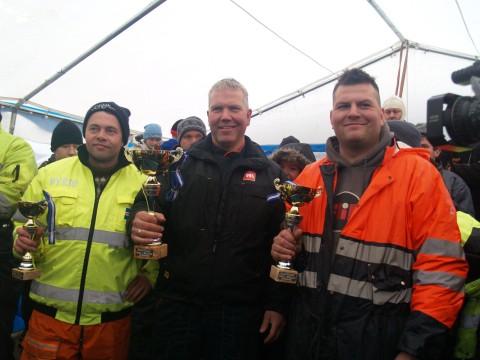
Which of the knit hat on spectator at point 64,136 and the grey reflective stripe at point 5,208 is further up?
the knit hat on spectator at point 64,136

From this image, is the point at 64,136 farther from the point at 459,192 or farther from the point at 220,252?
the point at 459,192

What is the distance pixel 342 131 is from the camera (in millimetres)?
1696

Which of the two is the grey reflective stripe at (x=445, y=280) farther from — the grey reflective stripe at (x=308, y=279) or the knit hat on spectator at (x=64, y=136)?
the knit hat on spectator at (x=64, y=136)

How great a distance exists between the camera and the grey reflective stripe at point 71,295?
190 cm

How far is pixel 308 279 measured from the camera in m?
1.62

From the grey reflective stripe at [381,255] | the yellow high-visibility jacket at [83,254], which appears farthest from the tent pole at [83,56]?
the grey reflective stripe at [381,255]

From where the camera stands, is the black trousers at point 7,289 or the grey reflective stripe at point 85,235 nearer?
the grey reflective stripe at point 85,235

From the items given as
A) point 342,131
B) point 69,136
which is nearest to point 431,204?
point 342,131

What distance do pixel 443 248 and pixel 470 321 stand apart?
386 millimetres

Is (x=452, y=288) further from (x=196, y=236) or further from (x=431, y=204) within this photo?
(x=196, y=236)

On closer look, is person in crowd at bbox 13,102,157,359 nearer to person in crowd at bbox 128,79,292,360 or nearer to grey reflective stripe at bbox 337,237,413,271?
person in crowd at bbox 128,79,292,360

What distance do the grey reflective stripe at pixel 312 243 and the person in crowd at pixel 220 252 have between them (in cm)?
29

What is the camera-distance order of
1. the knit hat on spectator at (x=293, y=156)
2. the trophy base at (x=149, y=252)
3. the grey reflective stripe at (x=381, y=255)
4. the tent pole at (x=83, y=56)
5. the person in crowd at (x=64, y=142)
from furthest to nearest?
1. the tent pole at (x=83, y=56)
2. the person in crowd at (x=64, y=142)
3. the knit hat on spectator at (x=293, y=156)
4. the trophy base at (x=149, y=252)
5. the grey reflective stripe at (x=381, y=255)

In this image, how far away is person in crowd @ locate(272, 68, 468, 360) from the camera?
4.46ft
